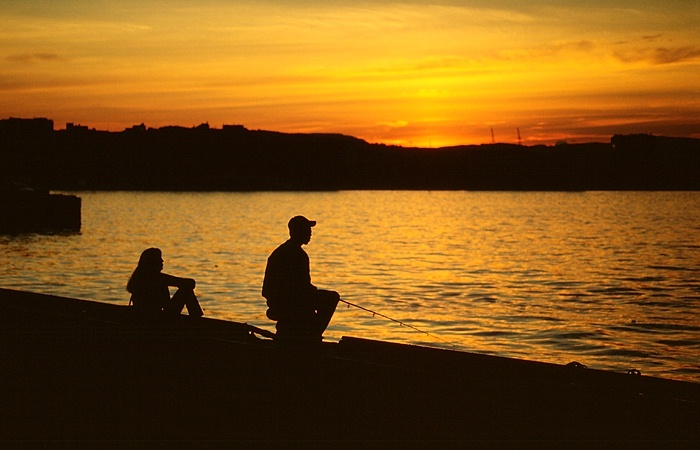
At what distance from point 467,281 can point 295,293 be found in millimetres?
31350

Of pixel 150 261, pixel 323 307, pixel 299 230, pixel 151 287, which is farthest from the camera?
pixel 151 287

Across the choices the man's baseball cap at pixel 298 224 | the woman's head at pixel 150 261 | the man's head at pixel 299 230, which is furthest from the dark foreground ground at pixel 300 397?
the man's baseball cap at pixel 298 224

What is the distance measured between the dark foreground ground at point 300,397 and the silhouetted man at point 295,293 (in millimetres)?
459

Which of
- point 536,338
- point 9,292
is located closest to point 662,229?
point 536,338

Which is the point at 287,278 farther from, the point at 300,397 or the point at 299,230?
the point at 300,397

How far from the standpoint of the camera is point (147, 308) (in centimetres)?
1341

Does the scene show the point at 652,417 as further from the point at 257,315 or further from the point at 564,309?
the point at 564,309

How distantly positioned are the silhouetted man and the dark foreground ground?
46 centimetres

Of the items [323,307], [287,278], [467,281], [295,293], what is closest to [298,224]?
[287,278]

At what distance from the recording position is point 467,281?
140 ft

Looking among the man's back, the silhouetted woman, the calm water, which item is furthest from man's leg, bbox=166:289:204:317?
the calm water

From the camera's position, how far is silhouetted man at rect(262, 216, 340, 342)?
1185 cm

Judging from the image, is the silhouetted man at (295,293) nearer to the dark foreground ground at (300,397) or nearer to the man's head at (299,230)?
the man's head at (299,230)

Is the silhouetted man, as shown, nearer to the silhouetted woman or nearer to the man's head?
the man's head
